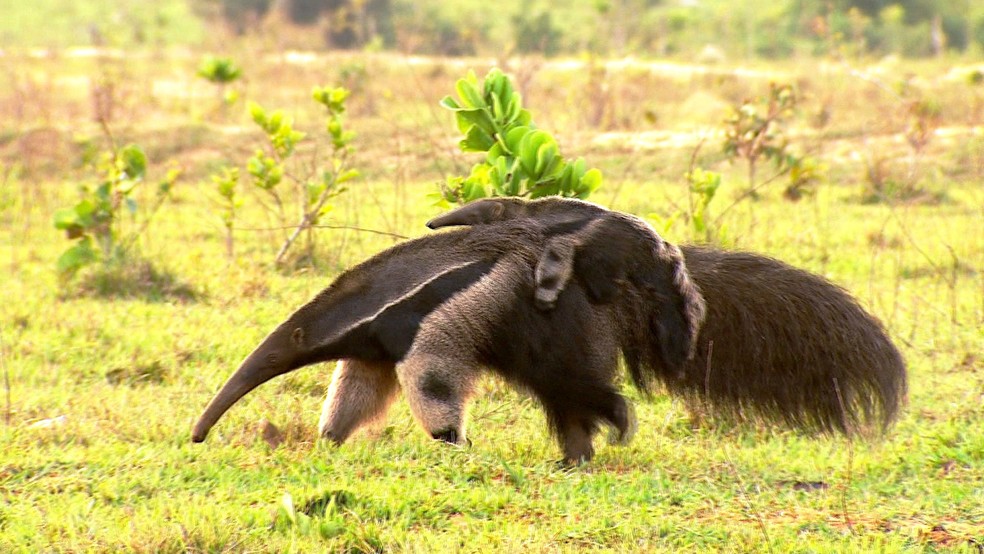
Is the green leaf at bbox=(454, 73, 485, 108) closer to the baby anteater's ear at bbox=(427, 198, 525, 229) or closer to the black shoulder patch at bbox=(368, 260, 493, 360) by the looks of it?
the baby anteater's ear at bbox=(427, 198, 525, 229)

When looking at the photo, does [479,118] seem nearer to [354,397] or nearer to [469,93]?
[469,93]

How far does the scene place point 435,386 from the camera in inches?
167

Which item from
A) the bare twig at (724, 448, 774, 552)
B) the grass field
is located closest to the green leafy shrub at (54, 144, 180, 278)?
the grass field

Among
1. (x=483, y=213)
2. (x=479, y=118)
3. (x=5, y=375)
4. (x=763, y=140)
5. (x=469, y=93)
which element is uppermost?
(x=469, y=93)

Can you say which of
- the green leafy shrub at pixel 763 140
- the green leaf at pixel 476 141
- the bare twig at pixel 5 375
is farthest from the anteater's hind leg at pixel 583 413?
the green leafy shrub at pixel 763 140

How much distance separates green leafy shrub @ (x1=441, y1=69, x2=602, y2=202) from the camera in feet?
16.5

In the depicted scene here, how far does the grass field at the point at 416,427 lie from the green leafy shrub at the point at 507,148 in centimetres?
49

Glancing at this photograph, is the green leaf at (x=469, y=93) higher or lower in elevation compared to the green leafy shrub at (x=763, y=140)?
higher

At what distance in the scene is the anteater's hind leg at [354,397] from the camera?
468cm

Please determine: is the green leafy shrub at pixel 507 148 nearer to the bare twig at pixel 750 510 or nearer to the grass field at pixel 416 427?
the grass field at pixel 416 427

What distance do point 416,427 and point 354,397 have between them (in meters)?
0.41

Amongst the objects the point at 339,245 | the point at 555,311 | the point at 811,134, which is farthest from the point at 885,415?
the point at 811,134

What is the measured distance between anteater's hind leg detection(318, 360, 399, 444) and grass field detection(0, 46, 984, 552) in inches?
4.2

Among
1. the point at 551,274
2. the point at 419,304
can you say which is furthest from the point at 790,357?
the point at 419,304
